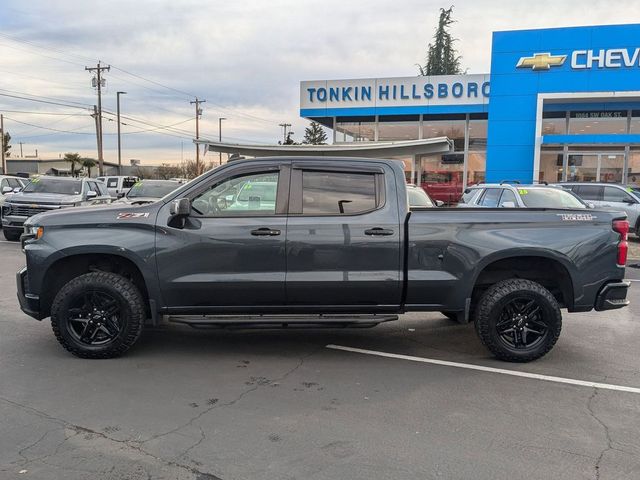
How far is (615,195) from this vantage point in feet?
52.6

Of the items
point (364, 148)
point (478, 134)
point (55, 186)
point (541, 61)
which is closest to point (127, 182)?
point (55, 186)

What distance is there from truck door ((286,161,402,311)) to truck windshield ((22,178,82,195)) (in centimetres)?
1184

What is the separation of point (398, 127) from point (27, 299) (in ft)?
86.1

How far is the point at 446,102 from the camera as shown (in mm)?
27469

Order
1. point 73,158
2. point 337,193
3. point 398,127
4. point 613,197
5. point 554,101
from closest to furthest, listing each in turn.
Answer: point 337,193
point 613,197
point 554,101
point 398,127
point 73,158

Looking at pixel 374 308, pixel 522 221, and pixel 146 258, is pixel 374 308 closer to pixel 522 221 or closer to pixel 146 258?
pixel 522 221

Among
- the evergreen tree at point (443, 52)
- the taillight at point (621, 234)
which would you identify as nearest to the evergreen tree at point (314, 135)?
the evergreen tree at point (443, 52)

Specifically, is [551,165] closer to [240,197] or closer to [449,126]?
[449,126]

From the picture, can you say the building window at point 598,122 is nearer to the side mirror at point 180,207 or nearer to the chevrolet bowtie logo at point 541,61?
the chevrolet bowtie logo at point 541,61

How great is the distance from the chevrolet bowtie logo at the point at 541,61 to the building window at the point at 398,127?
7.44m

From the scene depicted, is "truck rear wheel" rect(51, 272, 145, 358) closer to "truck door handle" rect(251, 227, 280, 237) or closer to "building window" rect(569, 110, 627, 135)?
"truck door handle" rect(251, 227, 280, 237)

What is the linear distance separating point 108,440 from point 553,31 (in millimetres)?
23276

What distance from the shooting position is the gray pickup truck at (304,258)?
5168 millimetres

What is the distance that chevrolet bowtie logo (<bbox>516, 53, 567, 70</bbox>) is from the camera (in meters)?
22.0
